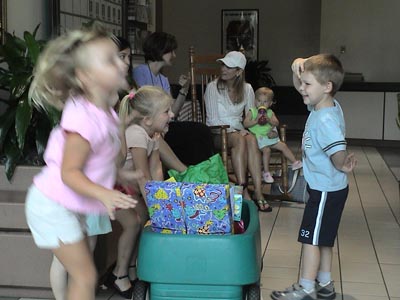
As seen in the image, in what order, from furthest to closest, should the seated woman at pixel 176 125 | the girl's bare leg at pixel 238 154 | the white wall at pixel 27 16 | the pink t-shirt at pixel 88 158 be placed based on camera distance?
the girl's bare leg at pixel 238 154
the seated woman at pixel 176 125
the white wall at pixel 27 16
the pink t-shirt at pixel 88 158

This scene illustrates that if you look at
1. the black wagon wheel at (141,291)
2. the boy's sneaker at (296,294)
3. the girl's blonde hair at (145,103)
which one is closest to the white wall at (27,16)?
the girl's blonde hair at (145,103)

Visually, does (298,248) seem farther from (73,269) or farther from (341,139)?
(73,269)

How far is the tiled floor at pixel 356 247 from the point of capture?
2.84 m

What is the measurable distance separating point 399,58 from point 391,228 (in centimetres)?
541

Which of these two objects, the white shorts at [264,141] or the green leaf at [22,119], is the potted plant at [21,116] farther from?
the white shorts at [264,141]

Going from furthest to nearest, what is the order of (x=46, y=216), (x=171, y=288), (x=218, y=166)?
(x=218, y=166) < (x=171, y=288) < (x=46, y=216)

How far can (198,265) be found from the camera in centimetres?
201

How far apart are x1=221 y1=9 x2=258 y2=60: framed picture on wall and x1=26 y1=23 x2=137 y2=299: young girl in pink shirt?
8202 millimetres

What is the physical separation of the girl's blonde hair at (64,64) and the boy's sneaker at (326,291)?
60.1 inches

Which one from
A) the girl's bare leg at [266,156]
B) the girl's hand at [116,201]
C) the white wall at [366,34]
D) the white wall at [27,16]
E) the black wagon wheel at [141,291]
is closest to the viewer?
the girl's hand at [116,201]

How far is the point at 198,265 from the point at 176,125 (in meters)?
1.86

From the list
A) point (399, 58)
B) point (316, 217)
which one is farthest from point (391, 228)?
point (399, 58)

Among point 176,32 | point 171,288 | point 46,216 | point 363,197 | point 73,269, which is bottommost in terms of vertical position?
point 363,197

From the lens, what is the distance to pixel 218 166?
245cm
